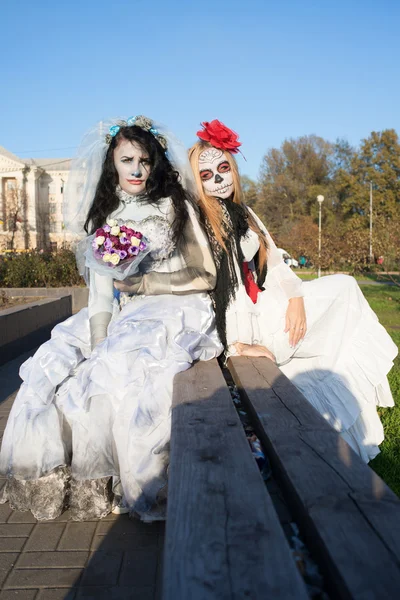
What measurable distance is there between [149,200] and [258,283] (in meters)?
0.96

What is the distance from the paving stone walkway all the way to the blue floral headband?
2.31 m

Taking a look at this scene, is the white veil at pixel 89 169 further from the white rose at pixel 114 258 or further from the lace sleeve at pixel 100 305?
the white rose at pixel 114 258

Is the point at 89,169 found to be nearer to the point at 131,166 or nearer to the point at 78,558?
the point at 131,166

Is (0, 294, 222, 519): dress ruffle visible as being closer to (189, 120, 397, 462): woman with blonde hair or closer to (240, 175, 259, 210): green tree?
(189, 120, 397, 462): woman with blonde hair

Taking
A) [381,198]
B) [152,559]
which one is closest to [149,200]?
[152,559]

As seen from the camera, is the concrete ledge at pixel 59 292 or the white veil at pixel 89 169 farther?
the concrete ledge at pixel 59 292

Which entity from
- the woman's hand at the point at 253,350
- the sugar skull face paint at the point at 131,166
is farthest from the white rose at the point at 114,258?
the woman's hand at the point at 253,350

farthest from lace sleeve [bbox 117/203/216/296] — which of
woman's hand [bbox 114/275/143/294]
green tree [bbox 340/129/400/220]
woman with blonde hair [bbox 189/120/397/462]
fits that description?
green tree [bbox 340/129/400/220]

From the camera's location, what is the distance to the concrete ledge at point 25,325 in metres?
7.66

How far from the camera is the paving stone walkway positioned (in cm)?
243

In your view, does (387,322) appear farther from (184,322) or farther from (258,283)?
(184,322)

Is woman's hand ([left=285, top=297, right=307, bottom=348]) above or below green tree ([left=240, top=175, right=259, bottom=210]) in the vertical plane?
below

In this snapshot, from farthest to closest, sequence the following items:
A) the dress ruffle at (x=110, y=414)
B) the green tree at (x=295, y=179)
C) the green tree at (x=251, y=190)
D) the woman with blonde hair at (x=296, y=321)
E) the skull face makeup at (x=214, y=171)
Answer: the green tree at (x=295, y=179) → the green tree at (x=251, y=190) → the skull face makeup at (x=214, y=171) → the woman with blonde hair at (x=296, y=321) → the dress ruffle at (x=110, y=414)

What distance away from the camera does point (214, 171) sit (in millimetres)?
4316
